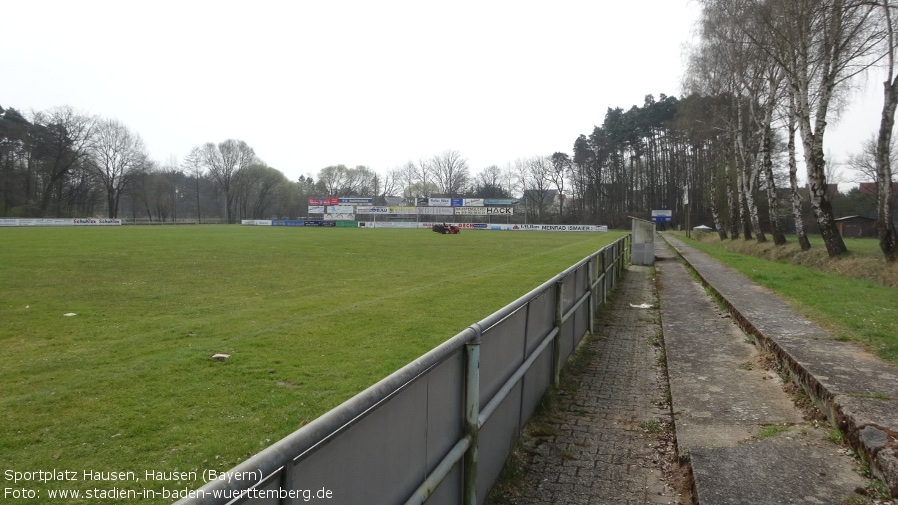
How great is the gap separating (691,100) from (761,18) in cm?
1737

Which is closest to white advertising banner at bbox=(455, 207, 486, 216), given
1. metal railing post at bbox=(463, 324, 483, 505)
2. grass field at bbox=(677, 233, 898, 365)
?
grass field at bbox=(677, 233, 898, 365)

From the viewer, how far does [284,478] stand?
152 centimetres

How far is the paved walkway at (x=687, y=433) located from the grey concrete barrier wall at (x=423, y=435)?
1.52 feet

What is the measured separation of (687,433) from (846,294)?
343 inches

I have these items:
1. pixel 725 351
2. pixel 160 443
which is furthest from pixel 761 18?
pixel 160 443

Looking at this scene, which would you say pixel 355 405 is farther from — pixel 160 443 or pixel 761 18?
pixel 761 18

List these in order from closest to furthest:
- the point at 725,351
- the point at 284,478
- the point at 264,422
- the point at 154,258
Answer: the point at 284,478, the point at 264,422, the point at 725,351, the point at 154,258

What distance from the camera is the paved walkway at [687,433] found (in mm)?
3539

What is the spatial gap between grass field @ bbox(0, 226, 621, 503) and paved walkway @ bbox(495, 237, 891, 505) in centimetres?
215

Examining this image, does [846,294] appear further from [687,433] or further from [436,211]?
[436,211]

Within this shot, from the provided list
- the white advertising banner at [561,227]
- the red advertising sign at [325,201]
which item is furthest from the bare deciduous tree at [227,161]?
the white advertising banner at [561,227]

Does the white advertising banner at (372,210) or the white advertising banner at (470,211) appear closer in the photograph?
the white advertising banner at (470,211)

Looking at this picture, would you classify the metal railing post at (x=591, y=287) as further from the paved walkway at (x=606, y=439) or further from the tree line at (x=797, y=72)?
the tree line at (x=797, y=72)

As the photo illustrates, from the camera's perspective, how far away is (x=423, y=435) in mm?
2479
